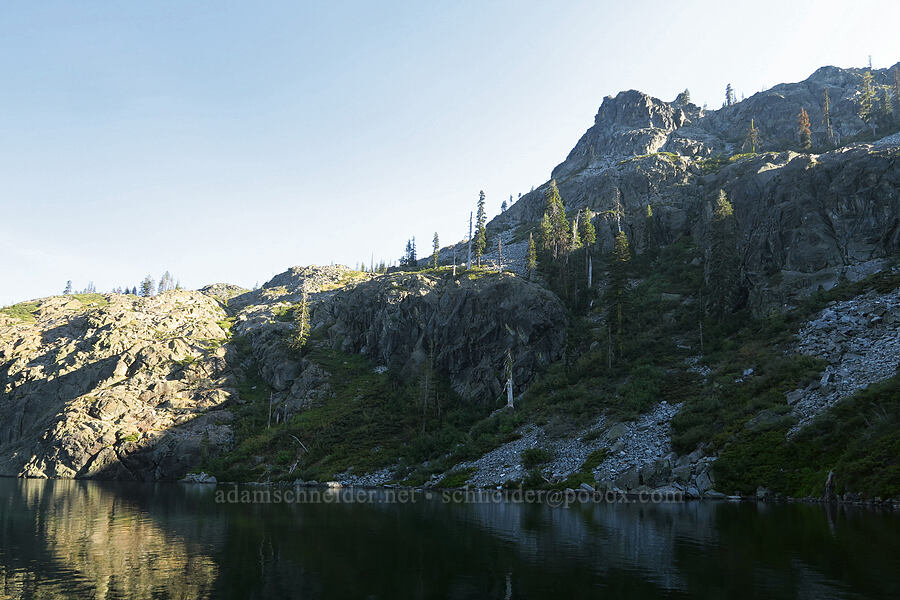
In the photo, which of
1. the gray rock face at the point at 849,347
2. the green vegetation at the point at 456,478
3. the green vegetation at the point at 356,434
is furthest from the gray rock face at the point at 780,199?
the green vegetation at the point at 356,434

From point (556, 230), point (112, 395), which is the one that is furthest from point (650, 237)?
point (112, 395)

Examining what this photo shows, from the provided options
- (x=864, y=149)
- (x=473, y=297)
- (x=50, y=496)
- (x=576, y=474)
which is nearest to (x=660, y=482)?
(x=576, y=474)

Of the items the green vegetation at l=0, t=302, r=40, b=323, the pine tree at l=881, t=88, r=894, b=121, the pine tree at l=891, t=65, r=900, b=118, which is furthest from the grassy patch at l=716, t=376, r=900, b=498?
the green vegetation at l=0, t=302, r=40, b=323

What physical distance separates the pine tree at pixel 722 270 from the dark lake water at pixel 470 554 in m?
47.5

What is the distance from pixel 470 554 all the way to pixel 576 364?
6083cm

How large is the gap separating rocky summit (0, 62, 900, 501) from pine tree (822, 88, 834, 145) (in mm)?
1150

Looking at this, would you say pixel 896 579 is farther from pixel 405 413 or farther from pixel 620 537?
pixel 405 413

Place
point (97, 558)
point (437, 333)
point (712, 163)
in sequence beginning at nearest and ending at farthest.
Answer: point (97, 558), point (437, 333), point (712, 163)

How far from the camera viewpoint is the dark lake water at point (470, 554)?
18.2m

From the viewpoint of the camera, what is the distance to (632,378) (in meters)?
71.3

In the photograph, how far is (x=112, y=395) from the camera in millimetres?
110062

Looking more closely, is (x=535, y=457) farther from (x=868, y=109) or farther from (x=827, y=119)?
(x=827, y=119)

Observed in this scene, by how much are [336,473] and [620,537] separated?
5936 centimetres

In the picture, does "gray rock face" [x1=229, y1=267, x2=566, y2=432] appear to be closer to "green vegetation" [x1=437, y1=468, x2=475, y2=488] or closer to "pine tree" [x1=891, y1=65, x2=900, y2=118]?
"green vegetation" [x1=437, y1=468, x2=475, y2=488]
